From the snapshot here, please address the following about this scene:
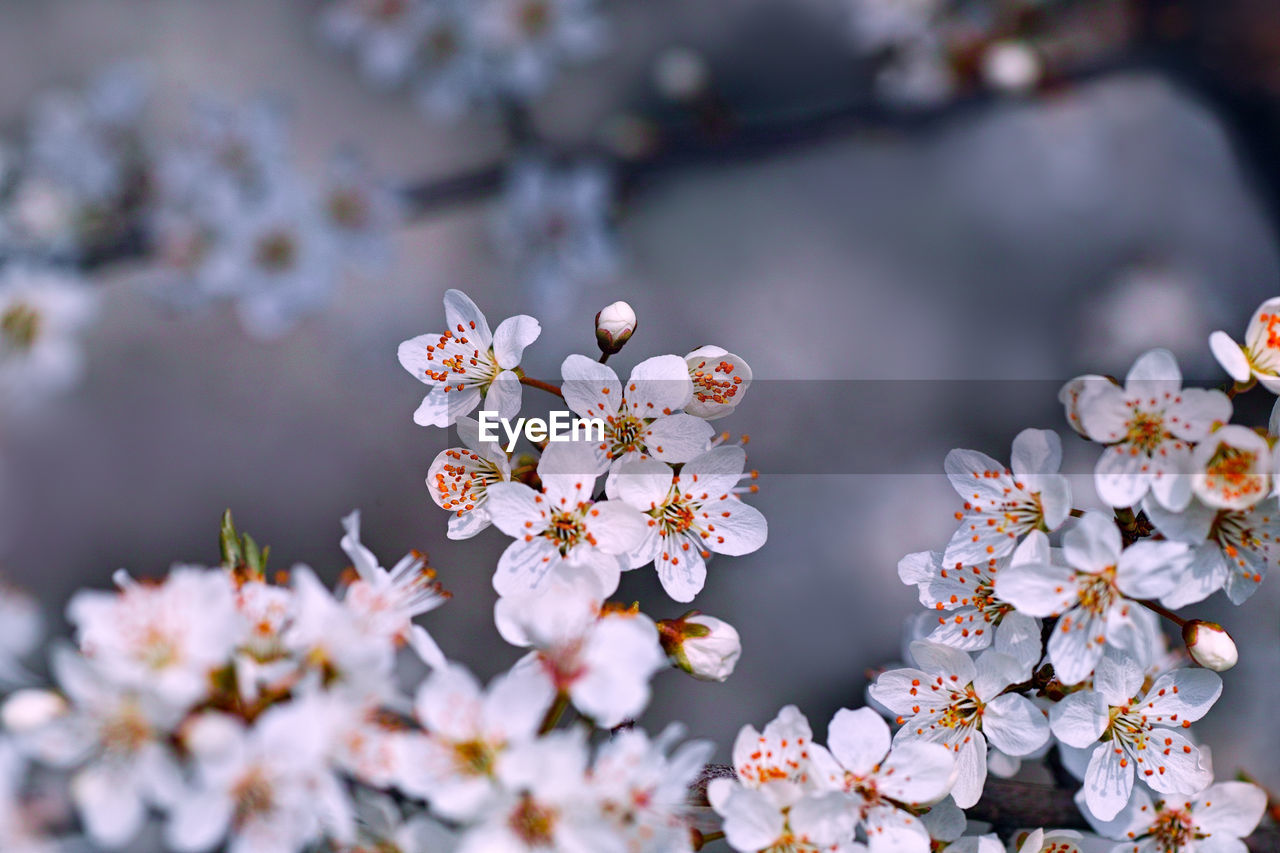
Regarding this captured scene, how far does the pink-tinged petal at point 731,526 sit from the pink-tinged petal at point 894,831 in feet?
0.60

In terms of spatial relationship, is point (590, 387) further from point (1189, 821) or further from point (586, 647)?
point (1189, 821)

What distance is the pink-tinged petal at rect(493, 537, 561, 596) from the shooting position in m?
0.58

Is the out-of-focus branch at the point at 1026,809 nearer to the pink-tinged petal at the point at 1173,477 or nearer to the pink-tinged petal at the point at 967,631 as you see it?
the pink-tinged petal at the point at 967,631

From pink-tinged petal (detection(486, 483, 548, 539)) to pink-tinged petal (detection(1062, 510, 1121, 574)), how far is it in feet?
1.05

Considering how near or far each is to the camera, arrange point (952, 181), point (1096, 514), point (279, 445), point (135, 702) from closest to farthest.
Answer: point (135, 702) < point (1096, 514) < point (279, 445) < point (952, 181)

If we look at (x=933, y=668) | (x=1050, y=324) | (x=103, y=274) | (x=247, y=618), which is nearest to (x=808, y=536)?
(x=1050, y=324)

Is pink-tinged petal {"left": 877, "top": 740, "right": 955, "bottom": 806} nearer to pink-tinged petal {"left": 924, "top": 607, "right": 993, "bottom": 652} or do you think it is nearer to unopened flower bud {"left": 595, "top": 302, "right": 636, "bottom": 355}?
pink-tinged petal {"left": 924, "top": 607, "right": 993, "bottom": 652}

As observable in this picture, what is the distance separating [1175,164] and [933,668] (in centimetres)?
143

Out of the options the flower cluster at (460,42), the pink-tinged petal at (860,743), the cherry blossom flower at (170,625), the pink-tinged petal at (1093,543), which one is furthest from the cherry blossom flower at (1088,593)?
the flower cluster at (460,42)

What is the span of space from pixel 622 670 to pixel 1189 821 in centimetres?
43

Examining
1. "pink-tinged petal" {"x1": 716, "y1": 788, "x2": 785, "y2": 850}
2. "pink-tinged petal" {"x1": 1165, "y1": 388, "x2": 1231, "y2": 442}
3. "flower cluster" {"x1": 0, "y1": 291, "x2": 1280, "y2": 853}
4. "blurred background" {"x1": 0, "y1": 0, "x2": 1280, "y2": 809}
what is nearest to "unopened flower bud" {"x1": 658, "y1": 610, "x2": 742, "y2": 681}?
"flower cluster" {"x1": 0, "y1": 291, "x2": 1280, "y2": 853}

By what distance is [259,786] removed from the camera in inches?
16.4

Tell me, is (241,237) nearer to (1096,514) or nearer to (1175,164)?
(1096,514)

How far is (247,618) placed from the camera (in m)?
0.45
